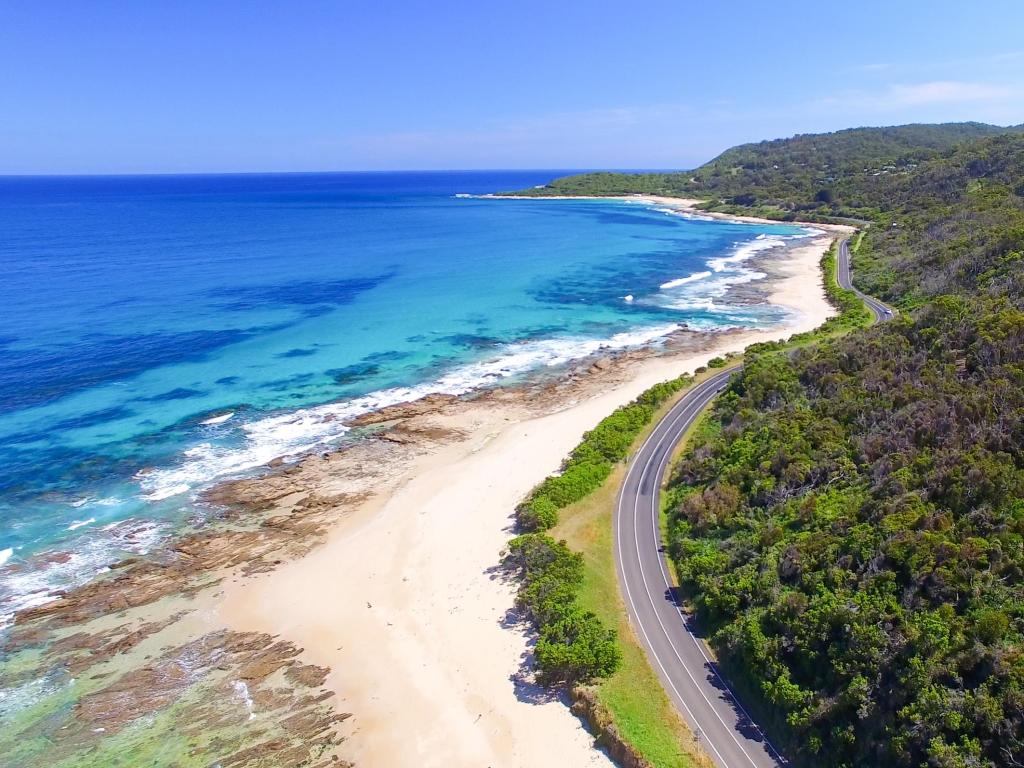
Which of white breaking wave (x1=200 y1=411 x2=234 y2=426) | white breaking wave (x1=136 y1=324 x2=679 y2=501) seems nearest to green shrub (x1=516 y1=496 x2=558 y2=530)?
white breaking wave (x1=136 y1=324 x2=679 y2=501)

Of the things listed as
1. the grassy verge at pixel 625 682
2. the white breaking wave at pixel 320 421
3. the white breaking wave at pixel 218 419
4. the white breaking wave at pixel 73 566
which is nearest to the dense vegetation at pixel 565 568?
the grassy verge at pixel 625 682

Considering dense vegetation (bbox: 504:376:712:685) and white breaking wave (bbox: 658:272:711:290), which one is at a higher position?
white breaking wave (bbox: 658:272:711:290)

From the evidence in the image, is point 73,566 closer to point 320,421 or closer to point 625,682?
point 320,421

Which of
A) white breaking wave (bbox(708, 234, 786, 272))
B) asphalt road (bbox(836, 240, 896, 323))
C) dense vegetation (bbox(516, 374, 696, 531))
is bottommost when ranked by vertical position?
dense vegetation (bbox(516, 374, 696, 531))

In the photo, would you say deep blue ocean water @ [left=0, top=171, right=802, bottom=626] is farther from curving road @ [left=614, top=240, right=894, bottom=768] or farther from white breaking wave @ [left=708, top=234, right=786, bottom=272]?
curving road @ [left=614, top=240, right=894, bottom=768]

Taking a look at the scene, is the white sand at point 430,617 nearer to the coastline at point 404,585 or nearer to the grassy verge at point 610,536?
the coastline at point 404,585
